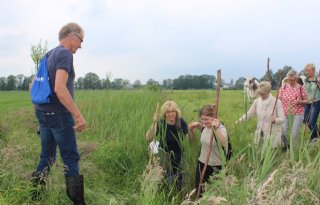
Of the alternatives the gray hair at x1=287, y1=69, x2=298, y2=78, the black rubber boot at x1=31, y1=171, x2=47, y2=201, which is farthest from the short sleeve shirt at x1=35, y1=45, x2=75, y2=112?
the gray hair at x1=287, y1=69, x2=298, y2=78

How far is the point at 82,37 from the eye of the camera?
3631mm

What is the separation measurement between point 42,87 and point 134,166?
7.03 feet

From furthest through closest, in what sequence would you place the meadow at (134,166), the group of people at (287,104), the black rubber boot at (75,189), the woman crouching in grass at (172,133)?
the group of people at (287,104)
the woman crouching in grass at (172,133)
the black rubber boot at (75,189)
the meadow at (134,166)

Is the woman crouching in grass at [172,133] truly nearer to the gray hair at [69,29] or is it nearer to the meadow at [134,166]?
the meadow at [134,166]

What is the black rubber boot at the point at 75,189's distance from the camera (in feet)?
11.8

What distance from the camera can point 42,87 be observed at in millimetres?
3492

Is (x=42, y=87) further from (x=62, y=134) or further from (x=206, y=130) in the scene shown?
(x=206, y=130)

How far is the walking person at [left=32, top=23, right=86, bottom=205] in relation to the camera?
336 centimetres

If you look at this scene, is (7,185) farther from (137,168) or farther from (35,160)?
(137,168)

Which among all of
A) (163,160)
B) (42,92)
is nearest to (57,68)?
(42,92)

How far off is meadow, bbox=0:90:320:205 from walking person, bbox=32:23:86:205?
0.97 ft

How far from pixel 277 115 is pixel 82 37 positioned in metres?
2.70

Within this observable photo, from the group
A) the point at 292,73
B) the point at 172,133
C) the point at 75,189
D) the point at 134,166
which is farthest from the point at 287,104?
the point at 75,189

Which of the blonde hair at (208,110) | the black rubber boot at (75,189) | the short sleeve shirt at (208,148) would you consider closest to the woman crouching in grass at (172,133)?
the short sleeve shirt at (208,148)
